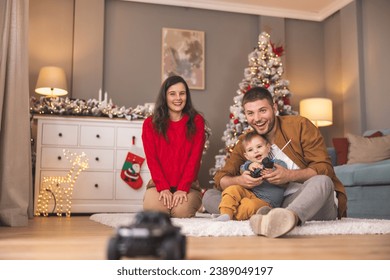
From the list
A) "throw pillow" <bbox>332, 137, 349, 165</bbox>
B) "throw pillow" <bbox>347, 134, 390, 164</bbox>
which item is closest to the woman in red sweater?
"throw pillow" <bbox>347, 134, 390, 164</bbox>

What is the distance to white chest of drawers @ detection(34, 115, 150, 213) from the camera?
3559 mm

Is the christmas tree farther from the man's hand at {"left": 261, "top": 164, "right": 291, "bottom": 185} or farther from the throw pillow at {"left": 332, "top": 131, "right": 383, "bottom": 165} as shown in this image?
the man's hand at {"left": 261, "top": 164, "right": 291, "bottom": 185}

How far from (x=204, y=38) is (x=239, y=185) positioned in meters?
3.28

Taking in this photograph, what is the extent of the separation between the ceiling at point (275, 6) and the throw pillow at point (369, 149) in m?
1.91

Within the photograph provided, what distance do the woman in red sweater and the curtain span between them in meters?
0.64

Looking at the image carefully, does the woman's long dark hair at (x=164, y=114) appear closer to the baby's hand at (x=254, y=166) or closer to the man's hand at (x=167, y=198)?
the man's hand at (x=167, y=198)

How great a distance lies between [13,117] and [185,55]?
9.01 ft

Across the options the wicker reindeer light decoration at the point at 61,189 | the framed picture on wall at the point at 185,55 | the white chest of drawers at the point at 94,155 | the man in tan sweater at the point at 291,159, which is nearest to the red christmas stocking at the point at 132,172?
the white chest of drawers at the point at 94,155

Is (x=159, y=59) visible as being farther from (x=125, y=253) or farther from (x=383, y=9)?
(x=125, y=253)

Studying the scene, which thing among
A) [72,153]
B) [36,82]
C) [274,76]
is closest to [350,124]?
[274,76]

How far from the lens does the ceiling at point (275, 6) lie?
4.82 metres

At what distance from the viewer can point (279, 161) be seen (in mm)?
1829

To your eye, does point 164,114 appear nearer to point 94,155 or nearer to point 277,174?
point 277,174

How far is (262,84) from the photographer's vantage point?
428 centimetres
